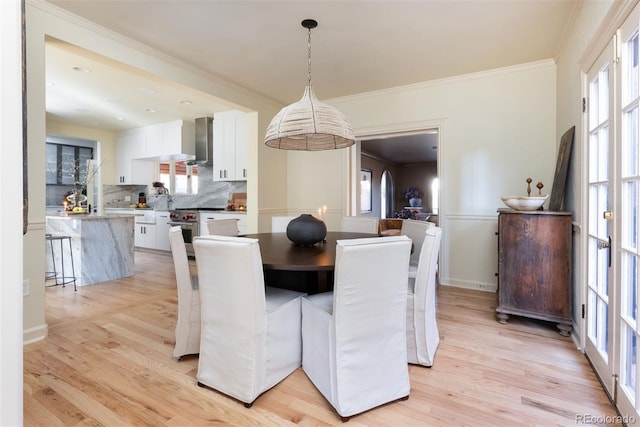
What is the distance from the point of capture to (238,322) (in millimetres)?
1688

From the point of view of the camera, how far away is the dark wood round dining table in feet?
5.87

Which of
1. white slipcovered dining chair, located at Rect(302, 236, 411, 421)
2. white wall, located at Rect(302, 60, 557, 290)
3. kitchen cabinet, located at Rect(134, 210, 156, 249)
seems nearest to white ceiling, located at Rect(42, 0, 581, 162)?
white wall, located at Rect(302, 60, 557, 290)

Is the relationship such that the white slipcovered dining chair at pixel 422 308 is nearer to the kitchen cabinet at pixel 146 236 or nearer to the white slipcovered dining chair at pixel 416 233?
the white slipcovered dining chair at pixel 416 233

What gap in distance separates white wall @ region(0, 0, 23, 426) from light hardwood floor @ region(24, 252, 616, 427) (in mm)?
1285

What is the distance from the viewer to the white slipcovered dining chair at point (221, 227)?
295 cm

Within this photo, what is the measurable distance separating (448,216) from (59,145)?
27.2 ft

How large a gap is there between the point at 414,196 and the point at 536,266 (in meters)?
8.18

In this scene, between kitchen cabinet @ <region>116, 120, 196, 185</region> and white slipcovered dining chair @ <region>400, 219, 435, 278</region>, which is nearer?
white slipcovered dining chair @ <region>400, 219, 435, 278</region>

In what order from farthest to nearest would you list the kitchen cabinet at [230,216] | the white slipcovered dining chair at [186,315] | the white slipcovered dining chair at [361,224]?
the kitchen cabinet at [230,216], the white slipcovered dining chair at [361,224], the white slipcovered dining chair at [186,315]

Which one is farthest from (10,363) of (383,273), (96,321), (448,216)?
(448,216)

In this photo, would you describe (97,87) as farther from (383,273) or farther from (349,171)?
(383,273)

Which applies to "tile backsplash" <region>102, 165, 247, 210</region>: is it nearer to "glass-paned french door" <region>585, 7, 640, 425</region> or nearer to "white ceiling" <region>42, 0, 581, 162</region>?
"white ceiling" <region>42, 0, 581, 162</region>

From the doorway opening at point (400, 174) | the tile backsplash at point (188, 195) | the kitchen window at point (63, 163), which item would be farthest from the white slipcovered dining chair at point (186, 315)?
the kitchen window at point (63, 163)

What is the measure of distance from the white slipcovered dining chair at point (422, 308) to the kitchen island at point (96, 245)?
3939 mm
